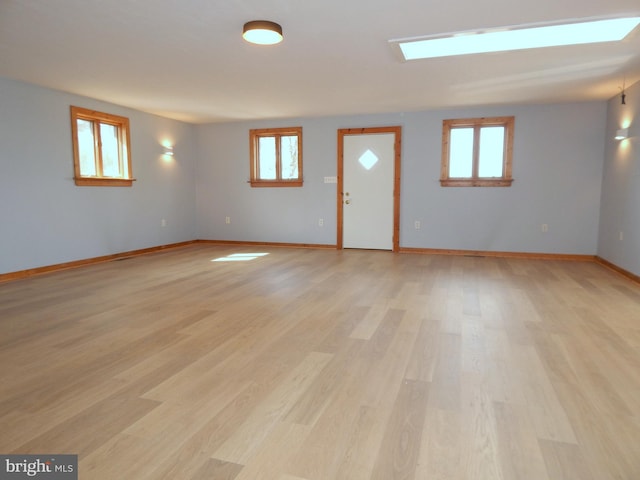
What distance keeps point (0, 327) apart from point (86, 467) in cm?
215

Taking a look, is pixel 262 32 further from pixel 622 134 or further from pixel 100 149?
pixel 622 134

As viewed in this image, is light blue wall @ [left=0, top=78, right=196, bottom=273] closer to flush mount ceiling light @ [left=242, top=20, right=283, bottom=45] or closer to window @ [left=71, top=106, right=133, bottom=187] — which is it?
window @ [left=71, top=106, right=133, bottom=187]

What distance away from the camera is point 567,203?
19.5 ft

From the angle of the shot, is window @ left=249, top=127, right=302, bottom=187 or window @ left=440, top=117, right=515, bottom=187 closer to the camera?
window @ left=440, top=117, right=515, bottom=187

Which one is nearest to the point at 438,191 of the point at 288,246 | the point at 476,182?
the point at 476,182

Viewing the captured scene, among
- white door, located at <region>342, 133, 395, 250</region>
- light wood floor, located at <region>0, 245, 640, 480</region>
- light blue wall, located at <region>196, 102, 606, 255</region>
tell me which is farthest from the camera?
white door, located at <region>342, 133, 395, 250</region>

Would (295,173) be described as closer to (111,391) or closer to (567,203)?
(567,203)

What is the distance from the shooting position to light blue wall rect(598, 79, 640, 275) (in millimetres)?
4562

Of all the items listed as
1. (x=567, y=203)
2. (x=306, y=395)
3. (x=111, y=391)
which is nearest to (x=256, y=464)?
(x=306, y=395)

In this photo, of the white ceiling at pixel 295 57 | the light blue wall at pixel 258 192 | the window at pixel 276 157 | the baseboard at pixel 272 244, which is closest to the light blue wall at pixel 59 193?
the light blue wall at pixel 258 192

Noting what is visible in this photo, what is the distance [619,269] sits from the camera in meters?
4.91

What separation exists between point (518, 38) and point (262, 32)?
2.17 meters

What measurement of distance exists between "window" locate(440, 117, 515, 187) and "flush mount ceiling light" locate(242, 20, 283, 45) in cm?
396

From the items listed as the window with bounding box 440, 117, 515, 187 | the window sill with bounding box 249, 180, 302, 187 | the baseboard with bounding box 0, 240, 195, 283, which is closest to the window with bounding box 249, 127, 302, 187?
the window sill with bounding box 249, 180, 302, 187
